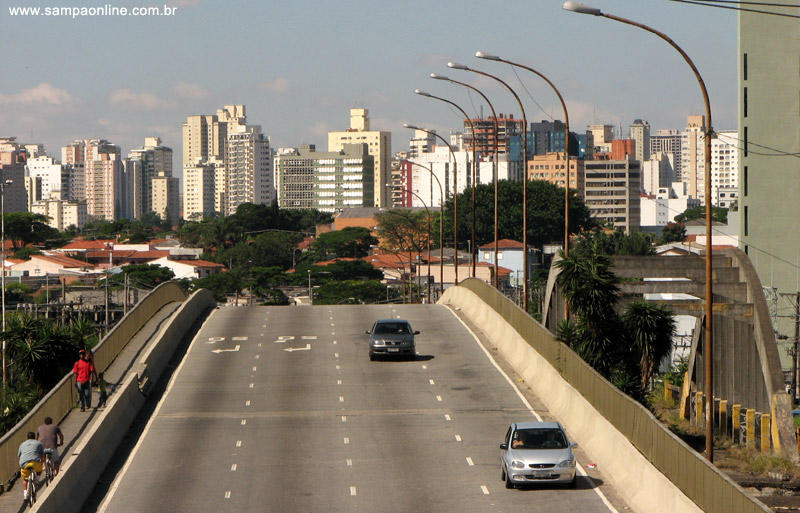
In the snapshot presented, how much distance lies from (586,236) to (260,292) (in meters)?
51.6

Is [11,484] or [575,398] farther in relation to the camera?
[575,398]

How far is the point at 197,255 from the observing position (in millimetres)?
193000

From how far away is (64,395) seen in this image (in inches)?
1171

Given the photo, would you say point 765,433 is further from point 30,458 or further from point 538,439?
point 30,458

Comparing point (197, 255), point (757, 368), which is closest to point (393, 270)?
point (197, 255)

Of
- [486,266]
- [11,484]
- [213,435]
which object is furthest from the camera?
[486,266]

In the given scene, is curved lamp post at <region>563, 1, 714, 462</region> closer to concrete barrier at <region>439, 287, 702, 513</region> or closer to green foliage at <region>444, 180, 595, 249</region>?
concrete barrier at <region>439, 287, 702, 513</region>

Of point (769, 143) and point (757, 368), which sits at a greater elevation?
point (769, 143)

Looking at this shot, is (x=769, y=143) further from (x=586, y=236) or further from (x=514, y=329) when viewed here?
(x=586, y=236)

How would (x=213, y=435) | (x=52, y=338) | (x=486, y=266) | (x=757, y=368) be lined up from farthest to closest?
(x=486, y=266) → (x=757, y=368) → (x=52, y=338) → (x=213, y=435)

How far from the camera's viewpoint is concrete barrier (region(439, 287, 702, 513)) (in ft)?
71.7

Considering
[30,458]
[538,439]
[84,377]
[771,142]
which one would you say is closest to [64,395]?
[84,377]

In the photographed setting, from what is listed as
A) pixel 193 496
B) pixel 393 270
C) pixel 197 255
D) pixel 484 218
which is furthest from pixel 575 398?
pixel 197 255

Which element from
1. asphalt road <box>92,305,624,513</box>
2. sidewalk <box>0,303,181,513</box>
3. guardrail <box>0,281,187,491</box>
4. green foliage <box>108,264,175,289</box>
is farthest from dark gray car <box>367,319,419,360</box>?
green foliage <box>108,264,175,289</box>
